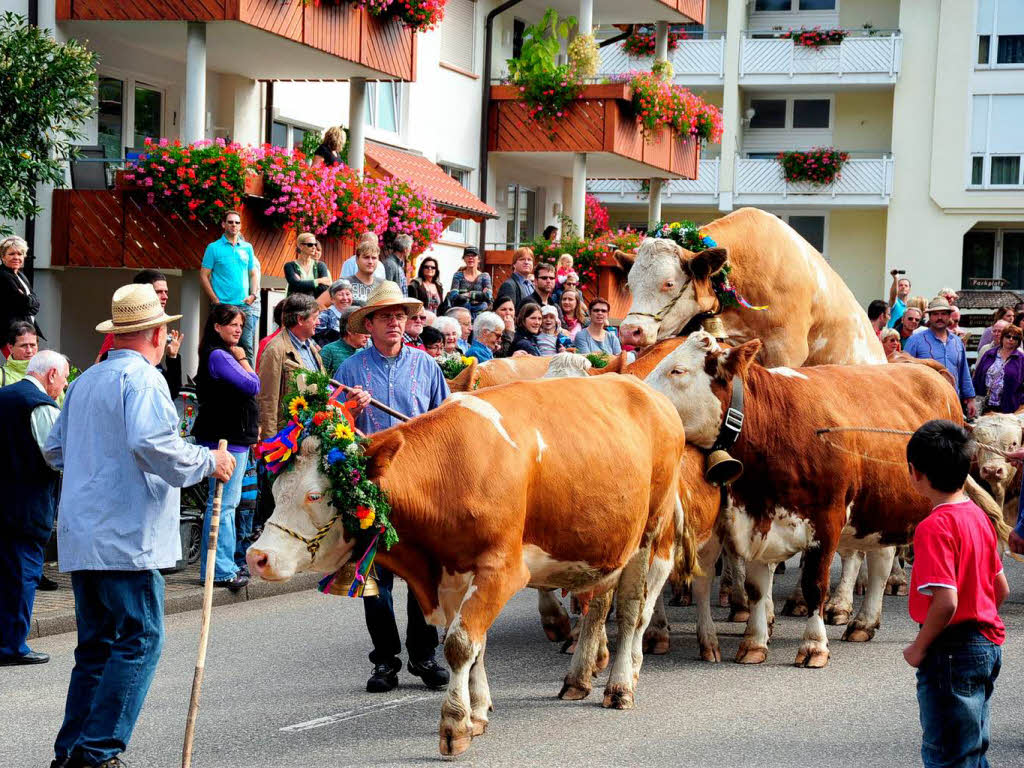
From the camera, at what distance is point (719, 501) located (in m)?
9.26

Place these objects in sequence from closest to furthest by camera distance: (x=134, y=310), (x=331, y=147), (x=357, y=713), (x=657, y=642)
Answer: (x=134, y=310) → (x=357, y=713) → (x=657, y=642) → (x=331, y=147)

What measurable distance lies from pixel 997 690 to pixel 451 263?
19979 millimetres

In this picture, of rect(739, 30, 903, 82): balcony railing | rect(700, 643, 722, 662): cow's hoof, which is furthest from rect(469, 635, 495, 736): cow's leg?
rect(739, 30, 903, 82): balcony railing

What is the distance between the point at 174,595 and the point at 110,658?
496cm

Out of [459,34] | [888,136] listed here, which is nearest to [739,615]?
[459,34]

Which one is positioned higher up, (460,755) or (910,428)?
(910,428)

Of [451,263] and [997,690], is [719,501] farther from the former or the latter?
[451,263]

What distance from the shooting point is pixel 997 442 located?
12.6 m

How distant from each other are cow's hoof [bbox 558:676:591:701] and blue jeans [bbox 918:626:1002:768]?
2.87 metres

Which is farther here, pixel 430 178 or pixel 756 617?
pixel 430 178

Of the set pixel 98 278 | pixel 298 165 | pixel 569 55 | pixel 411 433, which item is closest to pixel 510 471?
pixel 411 433

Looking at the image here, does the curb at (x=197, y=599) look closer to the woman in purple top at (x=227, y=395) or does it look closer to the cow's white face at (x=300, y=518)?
the woman in purple top at (x=227, y=395)

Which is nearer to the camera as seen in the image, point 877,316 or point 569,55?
point 877,316

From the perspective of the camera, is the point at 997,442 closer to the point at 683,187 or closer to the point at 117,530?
the point at 117,530
